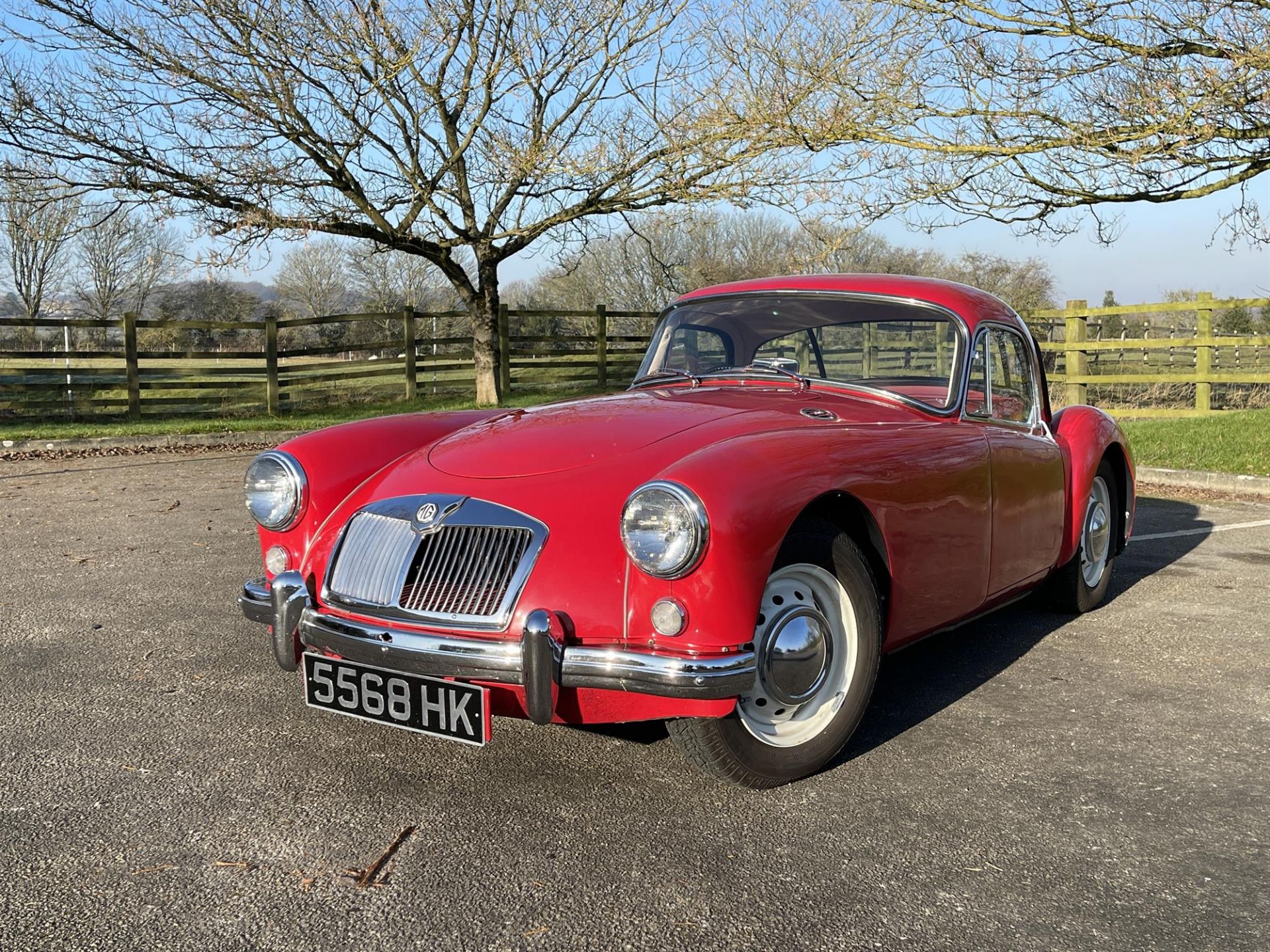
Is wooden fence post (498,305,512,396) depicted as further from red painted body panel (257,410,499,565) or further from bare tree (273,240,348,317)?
bare tree (273,240,348,317)

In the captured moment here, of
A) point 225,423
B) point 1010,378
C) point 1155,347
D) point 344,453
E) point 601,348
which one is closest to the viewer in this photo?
point 344,453

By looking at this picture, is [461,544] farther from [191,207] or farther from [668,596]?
[191,207]

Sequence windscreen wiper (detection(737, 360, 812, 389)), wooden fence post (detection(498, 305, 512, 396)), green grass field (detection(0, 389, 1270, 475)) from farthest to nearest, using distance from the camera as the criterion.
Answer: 1. wooden fence post (detection(498, 305, 512, 396))
2. green grass field (detection(0, 389, 1270, 475))
3. windscreen wiper (detection(737, 360, 812, 389))

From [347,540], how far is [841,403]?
5.67 ft

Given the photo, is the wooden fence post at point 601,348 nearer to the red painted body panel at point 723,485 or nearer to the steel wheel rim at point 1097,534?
the steel wheel rim at point 1097,534

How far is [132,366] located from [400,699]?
15.4 metres

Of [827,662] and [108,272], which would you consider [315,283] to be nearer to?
[108,272]

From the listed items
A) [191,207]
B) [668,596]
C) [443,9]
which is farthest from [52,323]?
[668,596]

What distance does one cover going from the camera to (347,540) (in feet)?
10.5

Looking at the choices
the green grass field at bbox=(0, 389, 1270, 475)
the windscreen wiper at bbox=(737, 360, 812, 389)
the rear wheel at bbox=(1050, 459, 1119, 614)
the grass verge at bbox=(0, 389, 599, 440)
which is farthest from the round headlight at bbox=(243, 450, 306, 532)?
the grass verge at bbox=(0, 389, 599, 440)

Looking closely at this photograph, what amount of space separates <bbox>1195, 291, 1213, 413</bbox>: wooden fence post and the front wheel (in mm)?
13313

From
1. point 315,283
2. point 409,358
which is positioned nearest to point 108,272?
point 315,283

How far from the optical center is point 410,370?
61.9 feet

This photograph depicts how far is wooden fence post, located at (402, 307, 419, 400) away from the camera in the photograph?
18.7 meters
